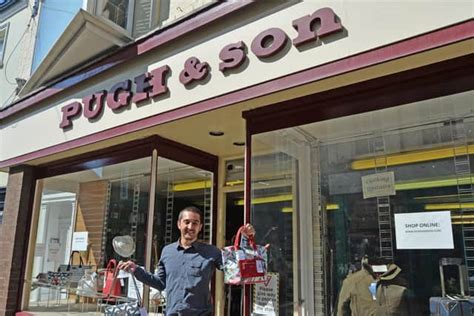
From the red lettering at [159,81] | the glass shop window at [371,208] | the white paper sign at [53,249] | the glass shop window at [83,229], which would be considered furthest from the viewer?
the white paper sign at [53,249]

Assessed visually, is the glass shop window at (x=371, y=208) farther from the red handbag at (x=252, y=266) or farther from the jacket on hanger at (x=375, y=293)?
the red handbag at (x=252, y=266)

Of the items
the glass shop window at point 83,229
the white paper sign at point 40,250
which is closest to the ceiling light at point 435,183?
the glass shop window at point 83,229

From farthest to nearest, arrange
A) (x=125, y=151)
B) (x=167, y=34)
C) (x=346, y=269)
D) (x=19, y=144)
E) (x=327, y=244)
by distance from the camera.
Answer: (x=19, y=144)
(x=125, y=151)
(x=167, y=34)
(x=327, y=244)
(x=346, y=269)

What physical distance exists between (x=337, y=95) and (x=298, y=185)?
0.94 meters

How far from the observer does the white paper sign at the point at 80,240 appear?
206 inches

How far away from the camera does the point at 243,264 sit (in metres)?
2.90

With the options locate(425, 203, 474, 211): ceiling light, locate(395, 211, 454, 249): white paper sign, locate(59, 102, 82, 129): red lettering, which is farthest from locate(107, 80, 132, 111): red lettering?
locate(425, 203, 474, 211): ceiling light

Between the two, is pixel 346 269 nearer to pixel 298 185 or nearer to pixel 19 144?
pixel 298 185

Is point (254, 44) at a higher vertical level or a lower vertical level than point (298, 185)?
higher

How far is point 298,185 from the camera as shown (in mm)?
3799

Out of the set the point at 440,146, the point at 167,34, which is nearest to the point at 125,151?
the point at 167,34

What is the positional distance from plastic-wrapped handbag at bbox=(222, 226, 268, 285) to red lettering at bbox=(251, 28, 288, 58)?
4.33ft

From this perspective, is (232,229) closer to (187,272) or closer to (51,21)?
(187,272)

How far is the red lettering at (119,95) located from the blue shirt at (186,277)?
1799 mm
